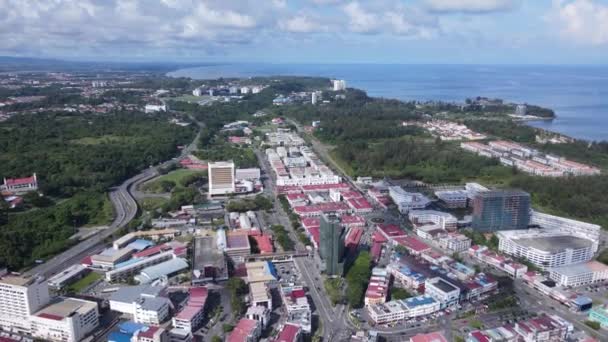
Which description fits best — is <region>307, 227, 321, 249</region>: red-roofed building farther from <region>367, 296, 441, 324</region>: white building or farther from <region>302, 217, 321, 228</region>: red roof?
<region>367, 296, 441, 324</region>: white building

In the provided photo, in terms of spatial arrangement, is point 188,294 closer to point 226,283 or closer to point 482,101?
point 226,283

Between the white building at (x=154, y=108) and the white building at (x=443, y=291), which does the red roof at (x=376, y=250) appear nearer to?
the white building at (x=443, y=291)

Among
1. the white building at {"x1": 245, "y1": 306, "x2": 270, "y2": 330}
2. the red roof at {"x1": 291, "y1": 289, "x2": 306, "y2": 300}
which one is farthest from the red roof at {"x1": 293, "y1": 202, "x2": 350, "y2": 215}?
the white building at {"x1": 245, "y1": 306, "x2": 270, "y2": 330}

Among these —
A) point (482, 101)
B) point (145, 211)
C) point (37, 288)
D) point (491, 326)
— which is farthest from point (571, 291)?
point (482, 101)

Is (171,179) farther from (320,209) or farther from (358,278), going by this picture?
(358,278)

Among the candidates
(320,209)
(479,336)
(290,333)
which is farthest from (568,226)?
(290,333)
